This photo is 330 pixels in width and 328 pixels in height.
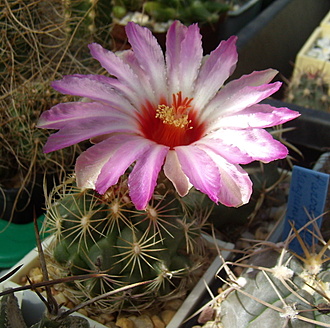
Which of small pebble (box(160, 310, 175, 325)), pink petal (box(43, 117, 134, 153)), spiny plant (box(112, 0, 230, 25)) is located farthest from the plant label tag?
spiny plant (box(112, 0, 230, 25))

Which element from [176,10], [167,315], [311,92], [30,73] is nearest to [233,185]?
[167,315]

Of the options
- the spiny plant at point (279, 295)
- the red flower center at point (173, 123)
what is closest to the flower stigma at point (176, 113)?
the red flower center at point (173, 123)

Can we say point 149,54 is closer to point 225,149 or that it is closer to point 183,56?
point 183,56

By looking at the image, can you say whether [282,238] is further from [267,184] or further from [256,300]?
[256,300]

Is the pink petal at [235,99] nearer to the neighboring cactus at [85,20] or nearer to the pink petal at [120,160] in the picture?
the pink petal at [120,160]

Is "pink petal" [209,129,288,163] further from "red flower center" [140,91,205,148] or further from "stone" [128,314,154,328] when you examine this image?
"stone" [128,314,154,328]
